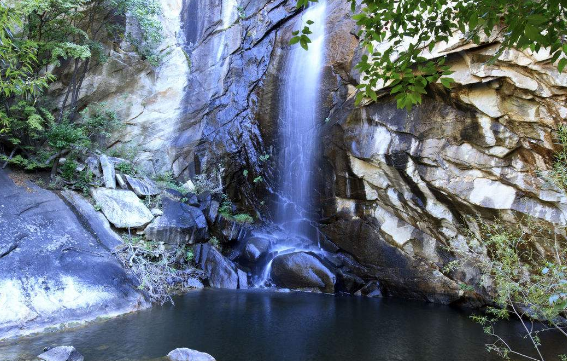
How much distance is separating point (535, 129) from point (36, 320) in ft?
39.1

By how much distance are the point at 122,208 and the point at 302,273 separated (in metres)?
6.22

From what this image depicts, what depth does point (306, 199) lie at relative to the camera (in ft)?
46.3

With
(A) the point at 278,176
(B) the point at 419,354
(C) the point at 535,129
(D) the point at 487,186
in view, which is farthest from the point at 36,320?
(C) the point at 535,129

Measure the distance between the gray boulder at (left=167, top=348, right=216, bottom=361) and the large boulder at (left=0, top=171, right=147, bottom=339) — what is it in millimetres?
3015

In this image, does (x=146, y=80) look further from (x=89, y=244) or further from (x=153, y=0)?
(x=89, y=244)

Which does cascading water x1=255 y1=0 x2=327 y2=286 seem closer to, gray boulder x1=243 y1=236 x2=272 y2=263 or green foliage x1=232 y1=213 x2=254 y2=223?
gray boulder x1=243 y1=236 x2=272 y2=263

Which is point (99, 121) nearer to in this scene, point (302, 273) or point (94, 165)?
point (94, 165)

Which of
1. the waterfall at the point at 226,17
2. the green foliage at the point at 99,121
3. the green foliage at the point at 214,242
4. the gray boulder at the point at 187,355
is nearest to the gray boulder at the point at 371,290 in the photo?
the green foliage at the point at 214,242

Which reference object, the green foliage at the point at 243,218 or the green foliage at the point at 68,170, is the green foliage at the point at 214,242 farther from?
the green foliage at the point at 68,170

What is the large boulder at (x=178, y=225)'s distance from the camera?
11750 mm

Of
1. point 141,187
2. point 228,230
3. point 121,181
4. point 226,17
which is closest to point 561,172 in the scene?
point 228,230

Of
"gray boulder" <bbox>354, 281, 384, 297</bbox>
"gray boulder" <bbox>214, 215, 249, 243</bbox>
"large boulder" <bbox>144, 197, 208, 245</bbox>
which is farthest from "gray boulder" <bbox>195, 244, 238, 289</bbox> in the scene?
"gray boulder" <bbox>354, 281, 384, 297</bbox>

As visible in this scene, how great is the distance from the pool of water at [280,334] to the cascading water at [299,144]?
13.1ft

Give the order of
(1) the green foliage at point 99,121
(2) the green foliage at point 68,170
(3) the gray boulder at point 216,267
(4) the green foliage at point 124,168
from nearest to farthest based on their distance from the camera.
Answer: (2) the green foliage at point 68,170 < (3) the gray boulder at point 216,267 < (4) the green foliage at point 124,168 < (1) the green foliage at point 99,121
